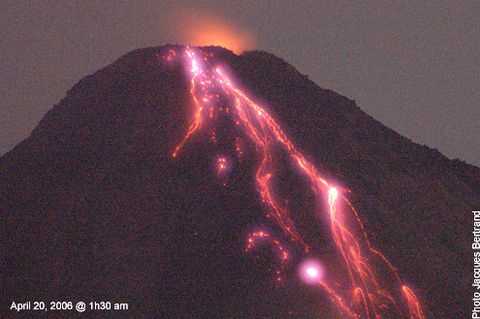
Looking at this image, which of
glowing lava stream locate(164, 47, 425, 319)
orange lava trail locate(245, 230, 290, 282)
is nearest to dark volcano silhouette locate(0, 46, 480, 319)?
orange lava trail locate(245, 230, 290, 282)

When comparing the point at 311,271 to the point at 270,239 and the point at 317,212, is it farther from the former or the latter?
the point at 317,212

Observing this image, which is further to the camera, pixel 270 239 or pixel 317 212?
pixel 317 212

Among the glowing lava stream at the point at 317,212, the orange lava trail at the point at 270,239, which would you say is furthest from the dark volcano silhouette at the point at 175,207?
the glowing lava stream at the point at 317,212

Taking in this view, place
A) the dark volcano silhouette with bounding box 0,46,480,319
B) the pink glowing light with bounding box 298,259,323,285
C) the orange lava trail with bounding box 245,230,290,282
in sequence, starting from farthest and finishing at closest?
the orange lava trail with bounding box 245,230,290,282
the pink glowing light with bounding box 298,259,323,285
the dark volcano silhouette with bounding box 0,46,480,319

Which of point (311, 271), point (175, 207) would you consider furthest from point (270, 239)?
point (175, 207)

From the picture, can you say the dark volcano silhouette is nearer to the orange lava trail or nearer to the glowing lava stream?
the orange lava trail

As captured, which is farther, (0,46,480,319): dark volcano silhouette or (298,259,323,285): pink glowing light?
(298,259,323,285): pink glowing light

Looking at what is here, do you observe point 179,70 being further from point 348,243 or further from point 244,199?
point 348,243
